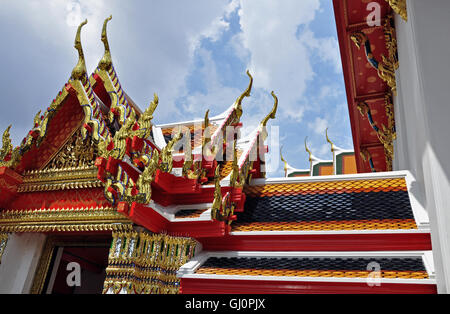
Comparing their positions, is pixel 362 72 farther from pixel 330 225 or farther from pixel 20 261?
pixel 20 261

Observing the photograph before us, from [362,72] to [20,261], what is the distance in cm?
606

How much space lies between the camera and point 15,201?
14.9 feet

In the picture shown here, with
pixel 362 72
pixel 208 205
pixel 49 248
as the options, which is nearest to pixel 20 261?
Result: pixel 49 248

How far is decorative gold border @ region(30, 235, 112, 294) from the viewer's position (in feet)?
14.5

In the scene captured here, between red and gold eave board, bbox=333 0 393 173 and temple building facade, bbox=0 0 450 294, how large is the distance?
0.06 metres

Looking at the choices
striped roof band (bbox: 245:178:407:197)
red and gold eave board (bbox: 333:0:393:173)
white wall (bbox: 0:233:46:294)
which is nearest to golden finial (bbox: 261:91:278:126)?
striped roof band (bbox: 245:178:407:197)

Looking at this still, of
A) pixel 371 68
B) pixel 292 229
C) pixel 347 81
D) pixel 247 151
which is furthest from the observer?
pixel 347 81

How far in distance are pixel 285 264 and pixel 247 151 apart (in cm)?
216

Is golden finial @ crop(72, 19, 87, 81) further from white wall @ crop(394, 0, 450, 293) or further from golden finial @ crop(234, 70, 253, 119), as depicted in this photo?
white wall @ crop(394, 0, 450, 293)

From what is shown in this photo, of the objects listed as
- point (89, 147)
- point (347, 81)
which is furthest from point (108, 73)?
point (347, 81)

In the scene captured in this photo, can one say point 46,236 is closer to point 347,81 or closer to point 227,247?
point 227,247

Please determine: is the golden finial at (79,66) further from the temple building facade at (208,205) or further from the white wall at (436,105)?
the white wall at (436,105)

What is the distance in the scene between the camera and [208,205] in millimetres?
4523

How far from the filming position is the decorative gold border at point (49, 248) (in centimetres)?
443
